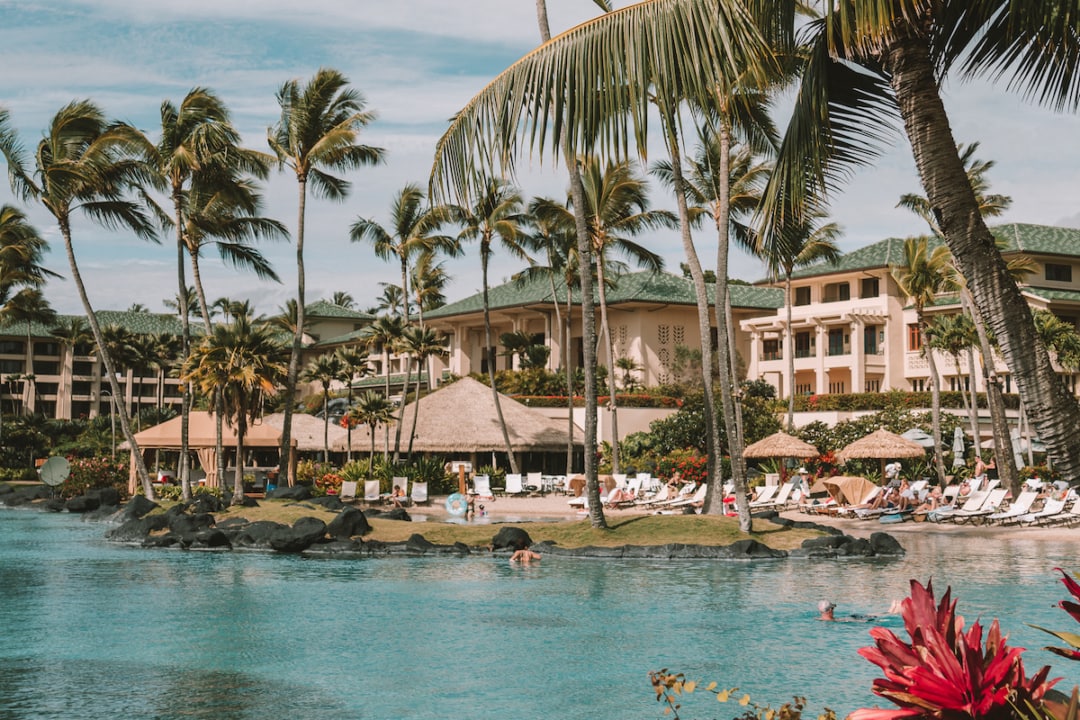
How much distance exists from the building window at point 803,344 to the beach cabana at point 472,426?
15.9 meters

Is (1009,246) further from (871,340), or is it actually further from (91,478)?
(91,478)

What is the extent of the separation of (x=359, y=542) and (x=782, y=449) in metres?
14.5

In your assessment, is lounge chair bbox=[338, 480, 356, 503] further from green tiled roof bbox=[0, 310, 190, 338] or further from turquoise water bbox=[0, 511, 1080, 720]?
green tiled roof bbox=[0, 310, 190, 338]

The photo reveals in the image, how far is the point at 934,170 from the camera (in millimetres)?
4621

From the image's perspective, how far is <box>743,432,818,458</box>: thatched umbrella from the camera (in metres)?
31.6

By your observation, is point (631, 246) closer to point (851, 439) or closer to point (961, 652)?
point (851, 439)

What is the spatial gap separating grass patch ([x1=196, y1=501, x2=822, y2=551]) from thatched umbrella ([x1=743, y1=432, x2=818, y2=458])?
31.0 ft

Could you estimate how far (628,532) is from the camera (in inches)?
837

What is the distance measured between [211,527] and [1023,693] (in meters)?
23.5

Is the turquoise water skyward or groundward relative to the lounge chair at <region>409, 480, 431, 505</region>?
groundward

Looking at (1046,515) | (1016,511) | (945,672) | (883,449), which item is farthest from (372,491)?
(945,672)

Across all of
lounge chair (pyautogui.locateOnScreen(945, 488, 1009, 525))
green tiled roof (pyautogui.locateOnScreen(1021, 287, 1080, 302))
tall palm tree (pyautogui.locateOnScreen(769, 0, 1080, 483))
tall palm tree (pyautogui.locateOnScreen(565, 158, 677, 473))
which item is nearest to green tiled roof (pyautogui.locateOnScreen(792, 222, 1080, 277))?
green tiled roof (pyautogui.locateOnScreen(1021, 287, 1080, 302))

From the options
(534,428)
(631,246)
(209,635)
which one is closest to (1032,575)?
(209,635)

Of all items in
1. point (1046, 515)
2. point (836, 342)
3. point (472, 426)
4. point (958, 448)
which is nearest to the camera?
point (1046, 515)
